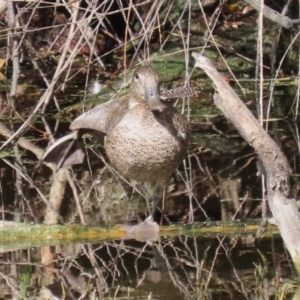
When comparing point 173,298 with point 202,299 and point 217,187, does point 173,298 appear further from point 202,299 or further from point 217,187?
point 217,187

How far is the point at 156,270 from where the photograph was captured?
4.24 m

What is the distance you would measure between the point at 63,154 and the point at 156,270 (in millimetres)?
1333

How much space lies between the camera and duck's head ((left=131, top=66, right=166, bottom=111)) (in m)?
4.60

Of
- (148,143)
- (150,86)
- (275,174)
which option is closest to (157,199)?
(148,143)

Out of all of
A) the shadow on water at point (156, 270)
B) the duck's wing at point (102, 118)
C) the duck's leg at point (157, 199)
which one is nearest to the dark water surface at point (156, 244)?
the shadow on water at point (156, 270)

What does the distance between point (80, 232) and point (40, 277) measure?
18.1 inches

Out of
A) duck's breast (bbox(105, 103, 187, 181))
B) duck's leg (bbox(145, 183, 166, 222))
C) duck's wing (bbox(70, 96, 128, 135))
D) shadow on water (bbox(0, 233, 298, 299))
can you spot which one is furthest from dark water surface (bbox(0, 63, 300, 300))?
duck's wing (bbox(70, 96, 128, 135))

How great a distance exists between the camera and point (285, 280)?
3.90 meters

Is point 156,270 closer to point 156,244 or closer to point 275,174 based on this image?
point 156,244

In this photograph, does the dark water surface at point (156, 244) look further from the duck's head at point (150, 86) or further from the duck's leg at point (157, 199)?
the duck's head at point (150, 86)

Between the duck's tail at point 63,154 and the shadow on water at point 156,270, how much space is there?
79 centimetres

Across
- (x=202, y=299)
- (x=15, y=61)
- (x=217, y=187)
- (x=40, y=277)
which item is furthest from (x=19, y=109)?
(x=202, y=299)

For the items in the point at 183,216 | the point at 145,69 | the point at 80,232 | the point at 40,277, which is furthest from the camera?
the point at 183,216

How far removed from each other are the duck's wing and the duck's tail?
0.39ft
